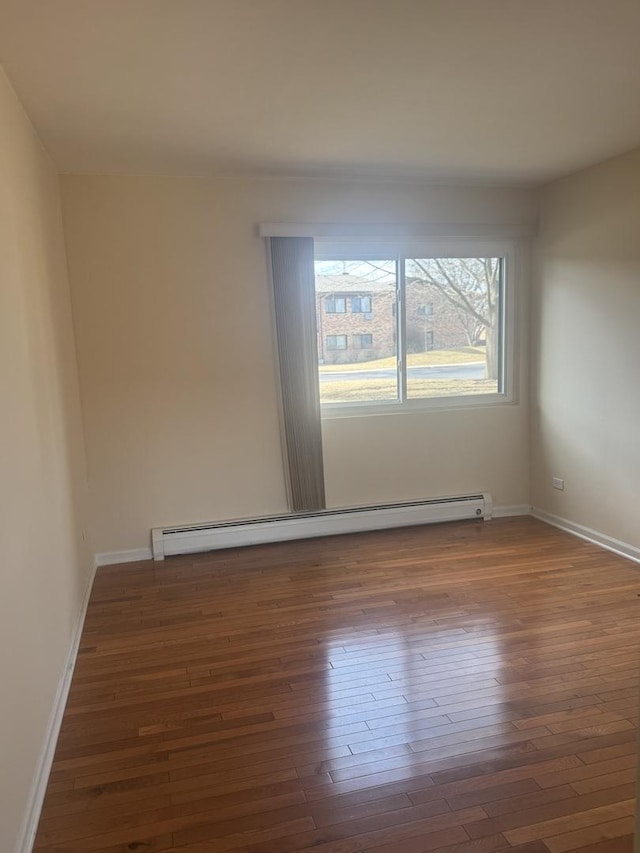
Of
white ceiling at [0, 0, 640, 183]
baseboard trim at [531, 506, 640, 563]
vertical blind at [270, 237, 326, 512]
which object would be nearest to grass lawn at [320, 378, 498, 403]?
vertical blind at [270, 237, 326, 512]

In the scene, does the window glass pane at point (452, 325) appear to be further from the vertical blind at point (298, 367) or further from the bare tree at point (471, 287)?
the vertical blind at point (298, 367)

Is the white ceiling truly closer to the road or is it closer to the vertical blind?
the vertical blind

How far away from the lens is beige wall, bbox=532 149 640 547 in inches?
149

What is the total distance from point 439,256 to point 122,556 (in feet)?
10.6

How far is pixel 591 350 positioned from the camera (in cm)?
413

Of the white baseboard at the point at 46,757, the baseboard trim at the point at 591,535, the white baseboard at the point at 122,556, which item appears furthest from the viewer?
the white baseboard at the point at 122,556

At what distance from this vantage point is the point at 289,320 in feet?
13.7

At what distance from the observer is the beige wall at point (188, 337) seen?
12.9ft

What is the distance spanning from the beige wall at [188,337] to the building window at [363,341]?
0.56 m

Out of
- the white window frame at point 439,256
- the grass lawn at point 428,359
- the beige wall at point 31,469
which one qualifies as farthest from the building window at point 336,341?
the beige wall at point 31,469

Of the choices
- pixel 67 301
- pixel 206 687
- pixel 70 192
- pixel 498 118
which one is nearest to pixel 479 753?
pixel 206 687

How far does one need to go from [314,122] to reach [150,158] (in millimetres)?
1134

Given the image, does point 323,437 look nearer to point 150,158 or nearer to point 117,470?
point 117,470

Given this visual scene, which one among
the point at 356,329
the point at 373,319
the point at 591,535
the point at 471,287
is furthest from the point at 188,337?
the point at 591,535
